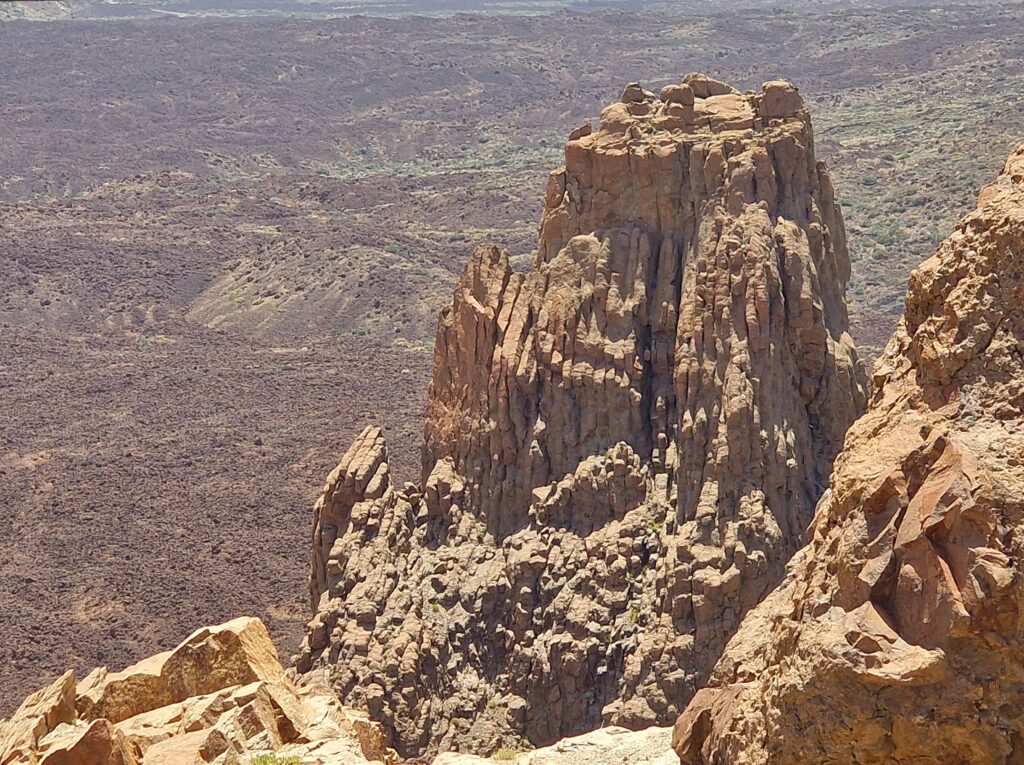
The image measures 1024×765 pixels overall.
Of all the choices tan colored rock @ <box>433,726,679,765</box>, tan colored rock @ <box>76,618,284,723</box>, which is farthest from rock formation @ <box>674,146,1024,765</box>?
tan colored rock @ <box>76,618,284,723</box>

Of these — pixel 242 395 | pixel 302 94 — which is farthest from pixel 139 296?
pixel 302 94

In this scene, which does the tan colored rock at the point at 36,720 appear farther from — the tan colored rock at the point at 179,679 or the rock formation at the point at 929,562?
the rock formation at the point at 929,562

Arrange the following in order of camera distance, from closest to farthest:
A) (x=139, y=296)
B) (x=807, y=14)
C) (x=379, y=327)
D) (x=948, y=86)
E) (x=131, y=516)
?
(x=131, y=516), (x=379, y=327), (x=139, y=296), (x=948, y=86), (x=807, y=14)

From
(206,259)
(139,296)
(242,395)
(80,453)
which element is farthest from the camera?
(206,259)

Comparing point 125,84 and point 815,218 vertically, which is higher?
point 815,218

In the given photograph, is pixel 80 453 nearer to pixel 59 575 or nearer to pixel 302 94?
pixel 59 575

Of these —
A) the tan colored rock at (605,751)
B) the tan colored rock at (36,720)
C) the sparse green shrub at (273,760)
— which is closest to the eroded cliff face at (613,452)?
the tan colored rock at (605,751)

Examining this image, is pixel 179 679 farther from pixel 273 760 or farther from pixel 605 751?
pixel 605 751
